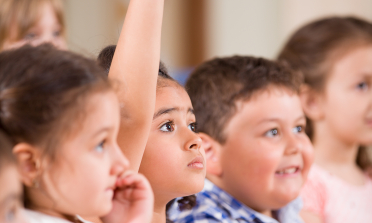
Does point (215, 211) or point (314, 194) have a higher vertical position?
point (215, 211)

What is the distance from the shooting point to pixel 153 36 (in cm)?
61

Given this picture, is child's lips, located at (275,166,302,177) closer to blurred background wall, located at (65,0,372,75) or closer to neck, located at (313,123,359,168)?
neck, located at (313,123,359,168)

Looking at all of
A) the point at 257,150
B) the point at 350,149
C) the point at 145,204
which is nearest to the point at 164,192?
the point at 145,204

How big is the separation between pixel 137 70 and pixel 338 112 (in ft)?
3.00

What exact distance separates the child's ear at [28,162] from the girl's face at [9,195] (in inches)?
1.1

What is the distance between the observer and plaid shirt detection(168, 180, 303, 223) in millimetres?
887

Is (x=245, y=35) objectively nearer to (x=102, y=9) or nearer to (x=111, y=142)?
(x=102, y=9)

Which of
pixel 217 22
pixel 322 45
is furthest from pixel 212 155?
pixel 217 22

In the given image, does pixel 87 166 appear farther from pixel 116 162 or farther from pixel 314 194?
pixel 314 194

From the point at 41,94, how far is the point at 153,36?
0.69ft

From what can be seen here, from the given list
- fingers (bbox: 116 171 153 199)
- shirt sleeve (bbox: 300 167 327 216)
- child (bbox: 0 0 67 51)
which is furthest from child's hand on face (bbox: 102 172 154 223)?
child (bbox: 0 0 67 51)

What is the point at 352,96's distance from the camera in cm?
132

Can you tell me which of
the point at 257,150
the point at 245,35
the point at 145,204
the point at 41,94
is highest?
the point at 41,94

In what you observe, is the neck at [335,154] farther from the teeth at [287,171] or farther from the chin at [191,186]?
the chin at [191,186]
